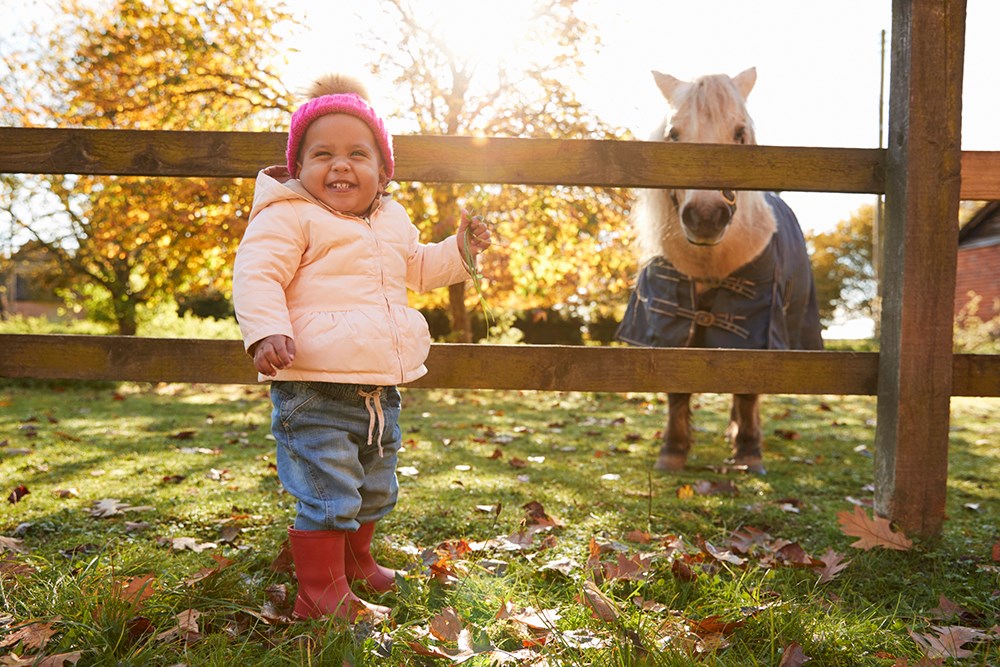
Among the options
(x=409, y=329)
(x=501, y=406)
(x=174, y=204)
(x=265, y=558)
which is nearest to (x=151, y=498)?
(x=265, y=558)

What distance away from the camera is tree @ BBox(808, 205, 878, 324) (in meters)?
36.5

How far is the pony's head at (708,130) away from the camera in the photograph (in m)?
3.48

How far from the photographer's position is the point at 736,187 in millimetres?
2711

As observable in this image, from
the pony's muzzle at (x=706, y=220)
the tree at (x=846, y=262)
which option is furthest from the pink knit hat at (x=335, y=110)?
the tree at (x=846, y=262)

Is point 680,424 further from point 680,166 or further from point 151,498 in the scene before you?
point 151,498

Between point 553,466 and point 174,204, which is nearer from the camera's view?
point 553,466

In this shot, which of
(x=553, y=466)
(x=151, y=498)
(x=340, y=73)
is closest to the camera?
(x=340, y=73)

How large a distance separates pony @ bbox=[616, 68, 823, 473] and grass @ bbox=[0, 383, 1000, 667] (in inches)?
29.8

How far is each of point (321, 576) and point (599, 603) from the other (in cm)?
79

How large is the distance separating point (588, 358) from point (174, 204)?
7.38m

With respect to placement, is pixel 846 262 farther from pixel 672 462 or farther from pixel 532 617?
pixel 532 617

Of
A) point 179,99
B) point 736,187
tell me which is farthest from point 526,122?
point 736,187

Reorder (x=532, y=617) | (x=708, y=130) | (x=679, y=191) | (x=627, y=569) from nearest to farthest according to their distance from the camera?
1. (x=532, y=617)
2. (x=627, y=569)
3. (x=708, y=130)
4. (x=679, y=191)

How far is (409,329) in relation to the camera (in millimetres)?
2182
